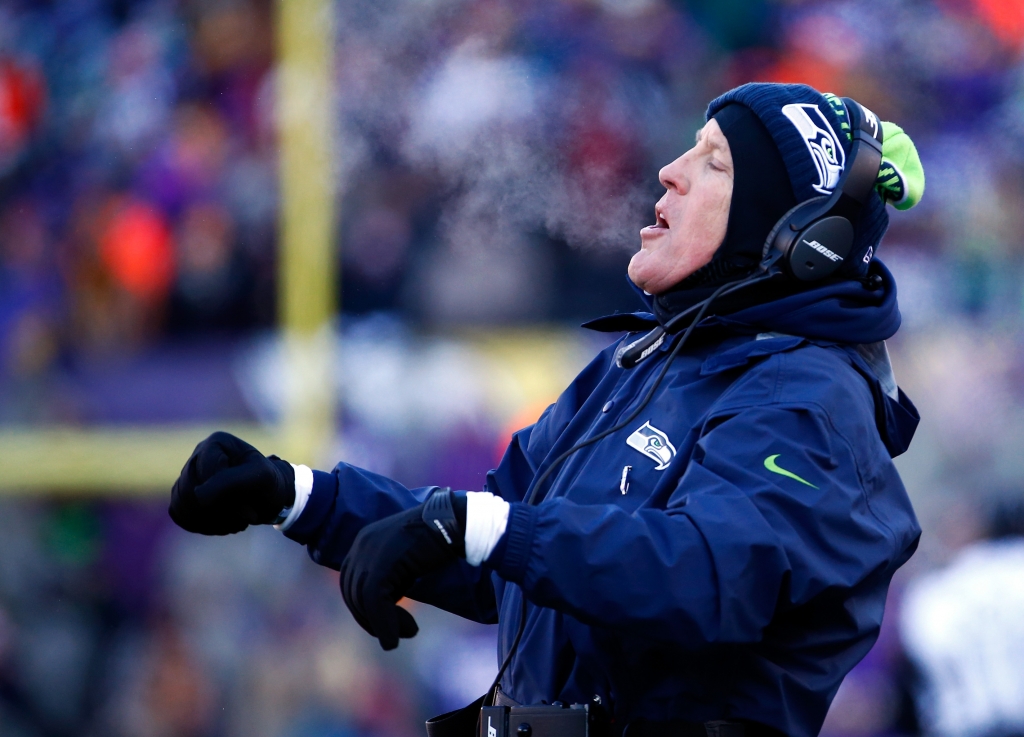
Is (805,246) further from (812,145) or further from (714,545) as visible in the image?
(714,545)

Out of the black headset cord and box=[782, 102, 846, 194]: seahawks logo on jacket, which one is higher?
box=[782, 102, 846, 194]: seahawks logo on jacket

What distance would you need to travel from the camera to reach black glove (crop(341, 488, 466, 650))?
1613mm

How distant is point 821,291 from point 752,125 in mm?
337

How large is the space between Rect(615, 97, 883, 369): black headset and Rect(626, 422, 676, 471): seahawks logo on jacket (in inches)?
8.0

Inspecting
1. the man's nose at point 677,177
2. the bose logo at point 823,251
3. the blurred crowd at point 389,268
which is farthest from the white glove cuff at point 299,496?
the blurred crowd at point 389,268

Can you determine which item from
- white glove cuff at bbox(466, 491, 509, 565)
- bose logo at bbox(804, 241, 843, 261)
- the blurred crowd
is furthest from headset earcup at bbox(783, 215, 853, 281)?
the blurred crowd

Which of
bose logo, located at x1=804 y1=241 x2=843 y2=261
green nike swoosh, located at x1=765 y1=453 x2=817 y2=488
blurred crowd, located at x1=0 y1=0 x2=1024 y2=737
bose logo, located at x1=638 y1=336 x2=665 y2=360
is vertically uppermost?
blurred crowd, located at x1=0 y1=0 x2=1024 y2=737

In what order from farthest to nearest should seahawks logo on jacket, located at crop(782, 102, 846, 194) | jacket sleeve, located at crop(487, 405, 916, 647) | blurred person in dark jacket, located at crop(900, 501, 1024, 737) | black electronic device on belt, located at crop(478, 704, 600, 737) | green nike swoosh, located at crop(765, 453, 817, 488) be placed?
blurred person in dark jacket, located at crop(900, 501, 1024, 737)
seahawks logo on jacket, located at crop(782, 102, 846, 194)
black electronic device on belt, located at crop(478, 704, 600, 737)
green nike swoosh, located at crop(765, 453, 817, 488)
jacket sleeve, located at crop(487, 405, 916, 647)

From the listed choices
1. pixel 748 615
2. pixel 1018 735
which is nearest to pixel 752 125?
pixel 748 615

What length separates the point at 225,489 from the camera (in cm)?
193

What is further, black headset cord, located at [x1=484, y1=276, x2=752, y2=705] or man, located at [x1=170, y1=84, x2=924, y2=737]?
black headset cord, located at [x1=484, y1=276, x2=752, y2=705]

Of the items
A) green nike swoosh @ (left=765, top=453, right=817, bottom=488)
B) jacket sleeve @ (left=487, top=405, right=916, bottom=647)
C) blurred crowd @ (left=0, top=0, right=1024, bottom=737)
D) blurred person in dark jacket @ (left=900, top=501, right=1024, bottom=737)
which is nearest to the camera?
jacket sleeve @ (left=487, top=405, right=916, bottom=647)

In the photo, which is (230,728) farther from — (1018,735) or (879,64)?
(879,64)

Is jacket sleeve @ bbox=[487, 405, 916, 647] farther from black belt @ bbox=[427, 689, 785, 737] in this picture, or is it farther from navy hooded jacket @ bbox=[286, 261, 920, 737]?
Result: black belt @ bbox=[427, 689, 785, 737]
